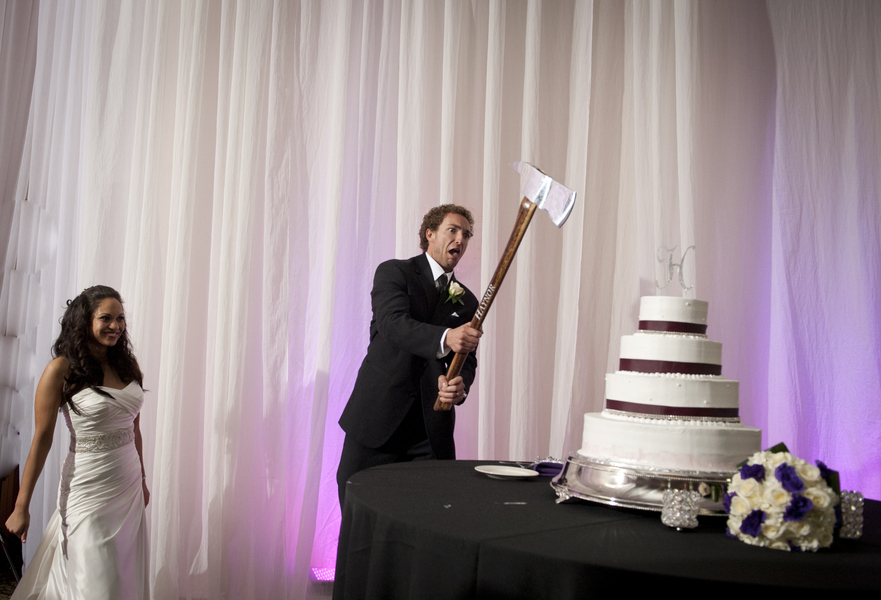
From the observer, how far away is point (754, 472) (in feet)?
3.92

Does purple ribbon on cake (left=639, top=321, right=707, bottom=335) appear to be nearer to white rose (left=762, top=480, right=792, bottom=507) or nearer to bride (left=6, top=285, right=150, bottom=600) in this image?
white rose (left=762, top=480, right=792, bottom=507)

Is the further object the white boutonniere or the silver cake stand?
the white boutonniere

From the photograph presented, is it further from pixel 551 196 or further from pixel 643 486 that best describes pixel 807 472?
pixel 551 196

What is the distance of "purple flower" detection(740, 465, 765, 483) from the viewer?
1190mm

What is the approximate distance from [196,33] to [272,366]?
1577 millimetres

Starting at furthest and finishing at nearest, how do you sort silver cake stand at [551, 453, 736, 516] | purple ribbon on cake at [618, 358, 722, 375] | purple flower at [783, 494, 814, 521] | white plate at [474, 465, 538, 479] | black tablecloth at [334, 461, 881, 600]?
white plate at [474, 465, 538, 479] < purple ribbon on cake at [618, 358, 722, 375] < silver cake stand at [551, 453, 736, 516] < purple flower at [783, 494, 814, 521] < black tablecloth at [334, 461, 881, 600]

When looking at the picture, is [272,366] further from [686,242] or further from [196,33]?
[686,242]

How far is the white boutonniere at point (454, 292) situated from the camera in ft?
8.59

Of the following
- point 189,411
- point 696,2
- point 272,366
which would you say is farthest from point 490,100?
point 189,411

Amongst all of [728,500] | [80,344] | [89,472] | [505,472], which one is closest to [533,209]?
[505,472]

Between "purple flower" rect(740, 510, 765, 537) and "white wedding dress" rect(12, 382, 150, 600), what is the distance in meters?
2.17

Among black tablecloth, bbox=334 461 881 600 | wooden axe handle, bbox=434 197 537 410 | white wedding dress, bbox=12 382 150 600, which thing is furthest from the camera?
white wedding dress, bbox=12 382 150 600

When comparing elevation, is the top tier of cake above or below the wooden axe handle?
below

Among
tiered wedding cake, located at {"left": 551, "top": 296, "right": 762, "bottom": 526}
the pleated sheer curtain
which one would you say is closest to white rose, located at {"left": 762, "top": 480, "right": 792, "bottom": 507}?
tiered wedding cake, located at {"left": 551, "top": 296, "right": 762, "bottom": 526}
